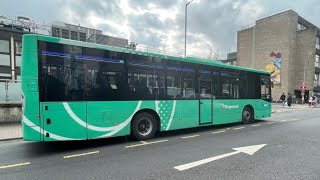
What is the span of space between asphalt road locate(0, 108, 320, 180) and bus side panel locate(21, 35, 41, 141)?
0.78 m

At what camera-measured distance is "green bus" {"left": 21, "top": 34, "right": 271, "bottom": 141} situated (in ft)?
19.8

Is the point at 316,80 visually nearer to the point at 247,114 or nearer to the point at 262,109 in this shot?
the point at 262,109

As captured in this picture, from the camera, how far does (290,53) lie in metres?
40.3

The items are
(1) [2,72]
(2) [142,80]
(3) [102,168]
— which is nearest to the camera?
(3) [102,168]

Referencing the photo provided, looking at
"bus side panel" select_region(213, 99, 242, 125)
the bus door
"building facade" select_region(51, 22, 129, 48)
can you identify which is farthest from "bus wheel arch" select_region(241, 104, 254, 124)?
"building facade" select_region(51, 22, 129, 48)

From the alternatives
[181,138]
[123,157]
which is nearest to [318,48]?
[181,138]

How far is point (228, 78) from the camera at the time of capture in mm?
10422

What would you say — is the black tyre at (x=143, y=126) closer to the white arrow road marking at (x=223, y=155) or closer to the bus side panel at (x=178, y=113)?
the bus side panel at (x=178, y=113)

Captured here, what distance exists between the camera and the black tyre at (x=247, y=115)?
1166cm

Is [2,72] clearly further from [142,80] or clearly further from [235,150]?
[235,150]

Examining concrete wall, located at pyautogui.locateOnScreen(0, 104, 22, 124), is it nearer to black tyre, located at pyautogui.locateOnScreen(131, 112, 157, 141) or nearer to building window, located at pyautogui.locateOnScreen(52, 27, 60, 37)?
black tyre, located at pyautogui.locateOnScreen(131, 112, 157, 141)

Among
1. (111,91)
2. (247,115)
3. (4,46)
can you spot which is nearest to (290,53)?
(247,115)

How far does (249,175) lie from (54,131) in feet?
16.5

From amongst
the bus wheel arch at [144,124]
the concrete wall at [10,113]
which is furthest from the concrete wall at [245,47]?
the concrete wall at [10,113]
